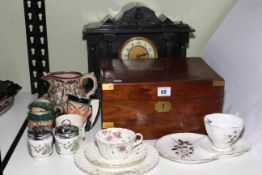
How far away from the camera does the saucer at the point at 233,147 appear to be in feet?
2.96

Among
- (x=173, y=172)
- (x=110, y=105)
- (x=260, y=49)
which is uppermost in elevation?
(x=260, y=49)

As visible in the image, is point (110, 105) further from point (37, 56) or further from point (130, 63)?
point (37, 56)

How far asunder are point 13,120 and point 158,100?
0.42m

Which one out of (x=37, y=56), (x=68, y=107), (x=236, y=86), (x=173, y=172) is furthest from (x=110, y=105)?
(x=37, y=56)

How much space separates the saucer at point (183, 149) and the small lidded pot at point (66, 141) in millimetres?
191

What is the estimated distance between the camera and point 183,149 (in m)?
0.93

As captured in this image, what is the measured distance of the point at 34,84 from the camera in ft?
4.35

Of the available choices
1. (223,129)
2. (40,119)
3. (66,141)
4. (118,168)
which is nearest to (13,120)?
(40,119)

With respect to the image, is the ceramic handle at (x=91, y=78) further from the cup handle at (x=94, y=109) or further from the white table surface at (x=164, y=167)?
the white table surface at (x=164, y=167)

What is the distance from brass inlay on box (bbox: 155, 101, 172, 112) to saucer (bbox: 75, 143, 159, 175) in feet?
0.39

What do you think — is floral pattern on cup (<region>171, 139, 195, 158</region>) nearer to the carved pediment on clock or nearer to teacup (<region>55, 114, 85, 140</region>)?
teacup (<region>55, 114, 85, 140</region>)

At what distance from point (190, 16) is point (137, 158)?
24.0 inches

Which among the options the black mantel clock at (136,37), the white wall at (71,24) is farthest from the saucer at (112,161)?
the white wall at (71,24)

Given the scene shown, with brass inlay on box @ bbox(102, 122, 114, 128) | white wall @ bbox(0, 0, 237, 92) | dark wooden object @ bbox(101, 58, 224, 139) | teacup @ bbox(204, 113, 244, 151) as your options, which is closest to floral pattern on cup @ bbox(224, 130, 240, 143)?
teacup @ bbox(204, 113, 244, 151)
